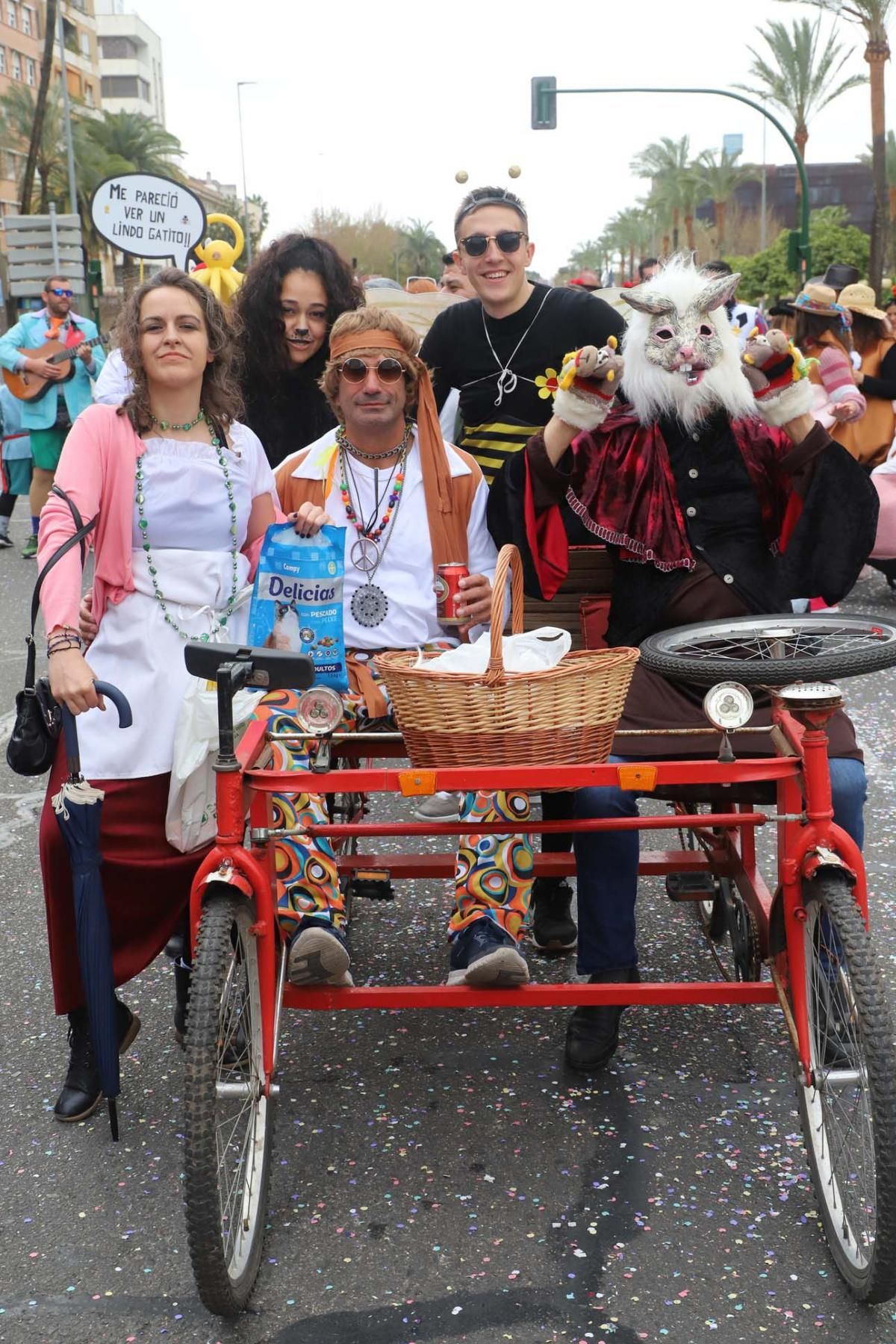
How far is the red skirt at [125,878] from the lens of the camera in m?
3.22

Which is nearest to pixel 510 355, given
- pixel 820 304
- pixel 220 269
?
pixel 220 269

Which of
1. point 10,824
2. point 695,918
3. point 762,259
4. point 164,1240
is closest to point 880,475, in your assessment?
point 695,918

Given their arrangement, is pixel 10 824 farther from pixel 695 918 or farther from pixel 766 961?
pixel 766 961

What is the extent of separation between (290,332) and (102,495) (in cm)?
149

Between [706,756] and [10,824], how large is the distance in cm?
319

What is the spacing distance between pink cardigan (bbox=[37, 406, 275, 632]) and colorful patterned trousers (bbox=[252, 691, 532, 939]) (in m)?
0.47

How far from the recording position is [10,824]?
5492 millimetres

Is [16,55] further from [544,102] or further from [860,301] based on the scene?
[860,301]

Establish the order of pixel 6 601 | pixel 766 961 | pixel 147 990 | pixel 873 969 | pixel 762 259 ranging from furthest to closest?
pixel 762 259 → pixel 6 601 → pixel 147 990 → pixel 766 961 → pixel 873 969

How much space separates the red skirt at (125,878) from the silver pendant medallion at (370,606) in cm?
79

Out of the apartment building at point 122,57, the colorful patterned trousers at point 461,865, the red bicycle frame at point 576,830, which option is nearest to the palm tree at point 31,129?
the colorful patterned trousers at point 461,865

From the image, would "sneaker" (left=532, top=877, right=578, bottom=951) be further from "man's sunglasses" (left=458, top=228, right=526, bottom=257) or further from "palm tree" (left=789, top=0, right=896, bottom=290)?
"palm tree" (left=789, top=0, right=896, bottom=290)

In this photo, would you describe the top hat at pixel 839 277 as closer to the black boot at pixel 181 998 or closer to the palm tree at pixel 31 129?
the black boot at pixel 181 998

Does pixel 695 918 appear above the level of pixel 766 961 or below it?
below
